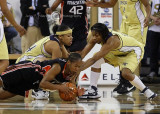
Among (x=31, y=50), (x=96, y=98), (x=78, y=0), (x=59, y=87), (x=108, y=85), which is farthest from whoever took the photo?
(x=108, y=85)

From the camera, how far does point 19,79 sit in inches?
241

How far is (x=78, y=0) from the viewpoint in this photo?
7965 millimetres

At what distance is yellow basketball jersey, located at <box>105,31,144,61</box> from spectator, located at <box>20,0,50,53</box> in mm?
3022

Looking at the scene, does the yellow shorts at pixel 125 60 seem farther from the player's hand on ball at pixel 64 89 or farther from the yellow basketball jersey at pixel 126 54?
the player's hand on ball at pixel 64 89

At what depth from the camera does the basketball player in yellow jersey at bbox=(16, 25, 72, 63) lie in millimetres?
6652

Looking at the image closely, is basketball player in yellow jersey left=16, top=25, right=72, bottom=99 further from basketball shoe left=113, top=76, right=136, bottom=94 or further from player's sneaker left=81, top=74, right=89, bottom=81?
player's sneaker left=81, top=74, right=89, bottom=81

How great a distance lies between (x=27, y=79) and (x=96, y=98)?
1.08 m

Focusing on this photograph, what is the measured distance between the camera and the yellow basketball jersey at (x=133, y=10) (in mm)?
7598

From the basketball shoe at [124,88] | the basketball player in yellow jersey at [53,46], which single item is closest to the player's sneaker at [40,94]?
the basketball player in yellow jersey at [53,46]

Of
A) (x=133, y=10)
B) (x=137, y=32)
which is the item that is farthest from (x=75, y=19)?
(x=137, y=32)

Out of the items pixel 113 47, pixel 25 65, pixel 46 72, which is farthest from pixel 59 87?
pixel 113 47

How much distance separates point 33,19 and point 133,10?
2.65 meters

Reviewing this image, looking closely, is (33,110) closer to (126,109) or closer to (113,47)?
(126,109)

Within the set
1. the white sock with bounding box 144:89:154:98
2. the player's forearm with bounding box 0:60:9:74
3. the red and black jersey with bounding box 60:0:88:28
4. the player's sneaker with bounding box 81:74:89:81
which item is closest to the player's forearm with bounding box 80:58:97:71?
the white sock with bounding box 144:89:154:98
